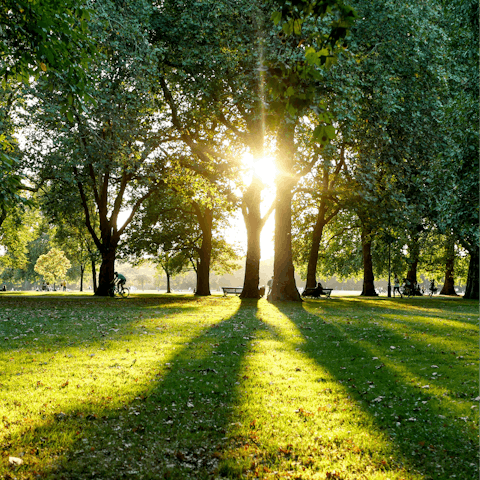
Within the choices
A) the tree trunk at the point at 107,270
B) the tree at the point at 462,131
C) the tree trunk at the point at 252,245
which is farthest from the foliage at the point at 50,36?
the tree trunk at the point at 107,270

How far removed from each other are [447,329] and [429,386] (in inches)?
268

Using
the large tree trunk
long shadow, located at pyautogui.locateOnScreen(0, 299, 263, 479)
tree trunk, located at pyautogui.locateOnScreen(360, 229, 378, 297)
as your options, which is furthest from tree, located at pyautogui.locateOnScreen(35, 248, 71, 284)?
long shadow, located at pyautogui.locateOnScreen(0, 299, 263, 479)

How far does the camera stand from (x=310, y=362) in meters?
9.22

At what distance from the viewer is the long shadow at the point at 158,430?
177 inches

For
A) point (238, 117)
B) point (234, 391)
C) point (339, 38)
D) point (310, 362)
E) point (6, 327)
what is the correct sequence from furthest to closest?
1. point (238, 117)
2. point (6, 327)
3. point (310, 362)
4. point (234, 391)
5. point (339, 38)

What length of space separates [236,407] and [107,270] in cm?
2839

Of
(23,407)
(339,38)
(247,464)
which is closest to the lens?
(339,38)

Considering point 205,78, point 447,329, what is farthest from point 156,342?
point 205,78

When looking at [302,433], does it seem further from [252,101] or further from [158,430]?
[252,101]

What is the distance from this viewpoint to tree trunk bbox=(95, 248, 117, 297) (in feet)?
107

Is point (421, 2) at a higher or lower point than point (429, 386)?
higher

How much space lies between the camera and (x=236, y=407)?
6.38 m

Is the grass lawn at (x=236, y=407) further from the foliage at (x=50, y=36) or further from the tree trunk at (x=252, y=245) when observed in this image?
the tree trunk at (x=252, y=245)

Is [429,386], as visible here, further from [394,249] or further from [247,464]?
[394,249]
